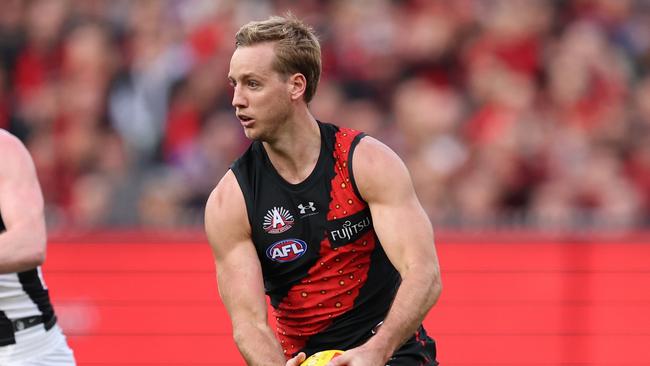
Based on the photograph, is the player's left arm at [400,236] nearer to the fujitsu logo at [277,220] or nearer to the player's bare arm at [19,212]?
the fujitsu logo at [277,220]

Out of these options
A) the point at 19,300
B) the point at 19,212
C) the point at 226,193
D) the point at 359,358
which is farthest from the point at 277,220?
the point at 19,300

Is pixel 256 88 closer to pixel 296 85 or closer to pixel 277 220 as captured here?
pixel 296 85

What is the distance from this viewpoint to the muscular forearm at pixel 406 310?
495 cm

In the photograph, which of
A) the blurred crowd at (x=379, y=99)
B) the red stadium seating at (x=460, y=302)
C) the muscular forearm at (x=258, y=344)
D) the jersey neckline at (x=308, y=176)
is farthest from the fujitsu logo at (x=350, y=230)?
the blurred crowd at (x=379, y=99)

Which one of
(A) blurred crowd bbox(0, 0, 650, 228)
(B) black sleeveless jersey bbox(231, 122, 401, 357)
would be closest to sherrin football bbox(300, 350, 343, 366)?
(B) black sleeveless jersey bbox(231, 122, 401, 357)

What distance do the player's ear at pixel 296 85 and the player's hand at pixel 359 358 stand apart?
1024 millimetres

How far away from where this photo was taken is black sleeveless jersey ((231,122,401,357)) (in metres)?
5.20

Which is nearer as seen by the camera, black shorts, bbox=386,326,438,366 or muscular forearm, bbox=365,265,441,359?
muscular forearm, bbox=365,265,441,359

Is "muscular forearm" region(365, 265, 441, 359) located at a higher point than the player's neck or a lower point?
lower

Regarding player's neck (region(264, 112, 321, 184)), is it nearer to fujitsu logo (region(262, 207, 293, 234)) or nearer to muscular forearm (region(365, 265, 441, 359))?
fujitsu logo (region(262, 207, 293, 234))

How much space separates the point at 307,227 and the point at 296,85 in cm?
56

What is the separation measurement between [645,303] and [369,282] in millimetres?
2749

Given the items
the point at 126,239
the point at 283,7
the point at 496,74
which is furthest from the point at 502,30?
the point at 126,239

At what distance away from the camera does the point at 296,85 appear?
5176mm
